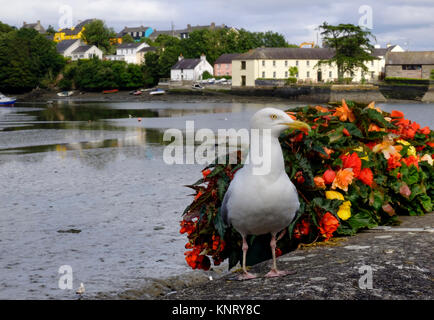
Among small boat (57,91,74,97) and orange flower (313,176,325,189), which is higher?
small boat (57,91,74,97)

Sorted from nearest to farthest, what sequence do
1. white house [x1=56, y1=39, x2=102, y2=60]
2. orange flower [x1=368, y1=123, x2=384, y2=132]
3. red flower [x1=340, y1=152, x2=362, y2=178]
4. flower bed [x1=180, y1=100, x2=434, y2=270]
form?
1. flower bed [x1=180, y1=100, x2=434, y2=270]
2. red flower [x1=340, y1=152, x2=362, y2=178]
3. orange flower [x1=368, y1=123, x2=384, y2=132]
4. white house [x1=56, y1=39, x2=102, y2=60]

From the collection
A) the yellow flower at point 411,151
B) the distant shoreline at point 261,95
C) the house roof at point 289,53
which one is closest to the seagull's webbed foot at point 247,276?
the yellow flower at point 411,151

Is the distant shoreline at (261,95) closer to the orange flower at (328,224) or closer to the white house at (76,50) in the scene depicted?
the white house at (76,50)

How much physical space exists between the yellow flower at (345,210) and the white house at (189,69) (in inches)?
4770

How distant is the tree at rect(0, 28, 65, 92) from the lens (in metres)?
121

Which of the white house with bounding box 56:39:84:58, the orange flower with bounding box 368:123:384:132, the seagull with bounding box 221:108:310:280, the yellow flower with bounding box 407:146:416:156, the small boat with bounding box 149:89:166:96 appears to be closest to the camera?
the seagull with bounding box 221:108:310:280

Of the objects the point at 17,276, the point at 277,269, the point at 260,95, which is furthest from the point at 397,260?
the point at 260,95

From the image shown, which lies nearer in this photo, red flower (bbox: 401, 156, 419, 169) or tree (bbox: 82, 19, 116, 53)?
red flower (bbox: 401, 156, 419, 169)

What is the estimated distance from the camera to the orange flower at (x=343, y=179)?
6.62 meters

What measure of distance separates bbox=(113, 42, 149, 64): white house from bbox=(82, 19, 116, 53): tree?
4.91 meters

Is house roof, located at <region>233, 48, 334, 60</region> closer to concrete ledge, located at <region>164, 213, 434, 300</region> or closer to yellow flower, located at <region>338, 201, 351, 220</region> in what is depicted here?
yellow flower, located at <region>338, 201, 351, 220</region>

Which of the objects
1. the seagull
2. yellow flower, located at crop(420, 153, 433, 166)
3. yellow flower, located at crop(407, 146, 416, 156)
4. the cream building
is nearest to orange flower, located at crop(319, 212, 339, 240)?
the seagull

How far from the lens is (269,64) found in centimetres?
11175

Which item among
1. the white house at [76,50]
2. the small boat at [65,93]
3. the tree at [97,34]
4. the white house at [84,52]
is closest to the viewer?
the small boat at [65,93]
